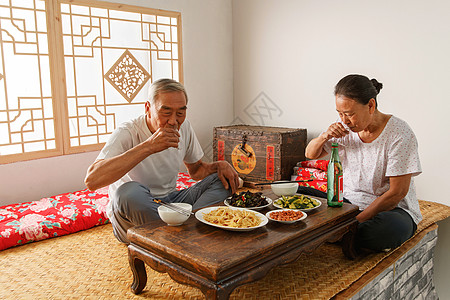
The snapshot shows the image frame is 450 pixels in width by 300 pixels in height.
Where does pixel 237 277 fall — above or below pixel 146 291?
above

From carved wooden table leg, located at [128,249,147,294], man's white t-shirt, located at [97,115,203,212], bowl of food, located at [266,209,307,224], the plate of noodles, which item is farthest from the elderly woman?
carved wooden table leg, located at [128,249,147,294]

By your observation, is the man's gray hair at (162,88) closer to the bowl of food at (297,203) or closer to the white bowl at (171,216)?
the white bowl at (171,216)

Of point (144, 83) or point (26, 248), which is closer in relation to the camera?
point (26, 248)

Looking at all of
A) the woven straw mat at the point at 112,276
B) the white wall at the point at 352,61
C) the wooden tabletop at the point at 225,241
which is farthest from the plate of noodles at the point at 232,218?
the white wall at the point at 352,61

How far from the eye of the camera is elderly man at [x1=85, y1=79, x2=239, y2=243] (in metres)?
1.96

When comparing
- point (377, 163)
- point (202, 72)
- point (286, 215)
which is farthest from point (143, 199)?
point (202, 72)

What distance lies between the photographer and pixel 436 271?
2.96 metres

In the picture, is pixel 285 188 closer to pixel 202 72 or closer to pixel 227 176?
pixel 227 176

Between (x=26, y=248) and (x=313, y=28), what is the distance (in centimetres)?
319

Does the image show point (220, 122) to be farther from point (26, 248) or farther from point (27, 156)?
point (26, 248)

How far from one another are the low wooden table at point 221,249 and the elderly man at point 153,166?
324 millimetres

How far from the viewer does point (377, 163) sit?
218 centimetres

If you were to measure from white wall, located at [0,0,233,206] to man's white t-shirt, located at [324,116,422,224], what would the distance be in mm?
2328

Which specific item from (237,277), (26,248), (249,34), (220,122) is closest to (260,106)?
(220,122)
